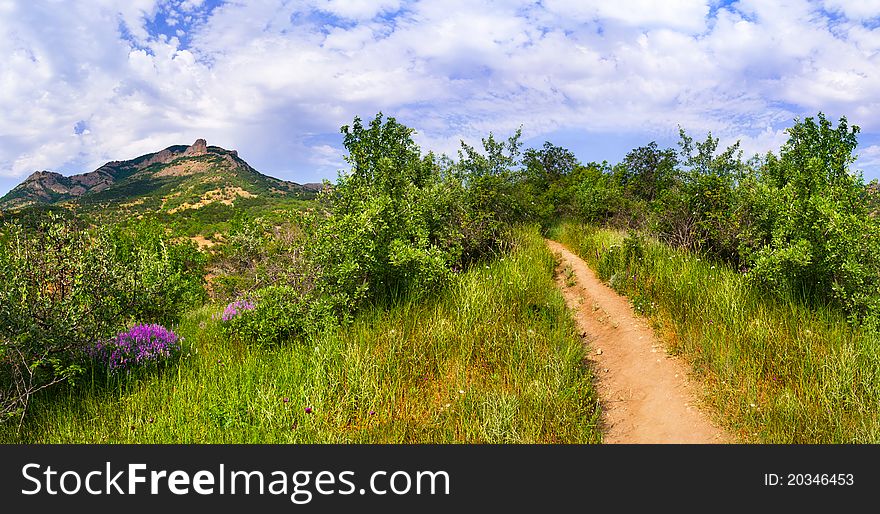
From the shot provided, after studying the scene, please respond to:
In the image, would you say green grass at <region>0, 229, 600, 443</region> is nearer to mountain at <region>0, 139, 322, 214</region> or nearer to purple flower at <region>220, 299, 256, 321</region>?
purple flower at <region>220, 299, 256, 321</region>

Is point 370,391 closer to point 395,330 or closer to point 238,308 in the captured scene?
point 395,330

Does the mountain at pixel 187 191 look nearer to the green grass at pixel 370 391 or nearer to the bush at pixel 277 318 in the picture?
the bush at pixel 277 318

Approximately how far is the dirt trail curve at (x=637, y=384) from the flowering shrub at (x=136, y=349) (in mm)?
6458

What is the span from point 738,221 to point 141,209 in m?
106

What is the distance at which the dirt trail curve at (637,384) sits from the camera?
485 cm

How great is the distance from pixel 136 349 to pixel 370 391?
4.11 m

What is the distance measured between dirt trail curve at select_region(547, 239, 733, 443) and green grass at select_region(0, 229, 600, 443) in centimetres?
38

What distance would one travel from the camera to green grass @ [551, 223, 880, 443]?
4438mm

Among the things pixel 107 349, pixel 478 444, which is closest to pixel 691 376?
pixel 478 444

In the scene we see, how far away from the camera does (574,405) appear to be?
5098 mm

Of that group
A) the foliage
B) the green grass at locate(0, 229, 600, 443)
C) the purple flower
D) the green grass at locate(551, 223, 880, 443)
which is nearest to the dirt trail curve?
the green grass at locate(551, 223, 880, 443)

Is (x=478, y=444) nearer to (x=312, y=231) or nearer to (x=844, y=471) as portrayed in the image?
(x=844, y=471)

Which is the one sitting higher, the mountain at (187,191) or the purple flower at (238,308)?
the mountain at (187,191)

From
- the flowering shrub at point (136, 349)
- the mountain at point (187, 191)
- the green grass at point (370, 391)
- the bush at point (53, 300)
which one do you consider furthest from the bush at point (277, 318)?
the mountain at point (187, 191)
